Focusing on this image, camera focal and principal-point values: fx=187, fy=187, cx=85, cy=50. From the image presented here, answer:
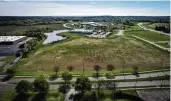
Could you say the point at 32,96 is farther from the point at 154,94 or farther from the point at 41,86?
the point at 154,94

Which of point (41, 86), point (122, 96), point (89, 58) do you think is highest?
point (41, 86)

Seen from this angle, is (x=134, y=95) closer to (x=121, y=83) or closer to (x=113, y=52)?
(x=121, y=83)

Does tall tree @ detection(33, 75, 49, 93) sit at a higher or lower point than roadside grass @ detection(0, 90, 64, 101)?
higher

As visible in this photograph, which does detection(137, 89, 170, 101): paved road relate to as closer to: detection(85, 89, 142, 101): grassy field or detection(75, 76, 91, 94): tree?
detection(85, 89, 142, 101): grassy field

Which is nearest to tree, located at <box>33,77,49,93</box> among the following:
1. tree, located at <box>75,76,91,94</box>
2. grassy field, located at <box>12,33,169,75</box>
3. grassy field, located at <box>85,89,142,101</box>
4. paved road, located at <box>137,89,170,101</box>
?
tree, located at <box>75,76,91,94</box>

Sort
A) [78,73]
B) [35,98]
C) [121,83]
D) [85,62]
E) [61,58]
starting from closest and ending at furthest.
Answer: [35,98] < [121,83] < [78,73] < [85,62] < [61,58]

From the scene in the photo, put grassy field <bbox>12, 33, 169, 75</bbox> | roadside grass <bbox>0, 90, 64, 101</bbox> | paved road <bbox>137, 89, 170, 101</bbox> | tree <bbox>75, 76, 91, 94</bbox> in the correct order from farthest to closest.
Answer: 1. grassy field <bbox>12, 33, 169, 75</bbox>
2. tree <bbox>75, 76, 91, 94</bbox>
3. roadside grass <bbox>0, 90, 64, 101</bbox>
4. paved road <bbox>137, 89, 170, 101</bbox>

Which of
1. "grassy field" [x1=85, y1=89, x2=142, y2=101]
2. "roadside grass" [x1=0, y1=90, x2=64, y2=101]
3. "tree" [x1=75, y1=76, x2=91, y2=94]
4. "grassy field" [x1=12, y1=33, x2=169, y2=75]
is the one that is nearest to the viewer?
"roadside grass" [x1=0, y1=90, x2=64, y2=101]

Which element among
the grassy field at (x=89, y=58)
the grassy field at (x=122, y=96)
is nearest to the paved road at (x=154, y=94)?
the grassy field at (x=122, y=96)

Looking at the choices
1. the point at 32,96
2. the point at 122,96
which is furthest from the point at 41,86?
the point at 122,96

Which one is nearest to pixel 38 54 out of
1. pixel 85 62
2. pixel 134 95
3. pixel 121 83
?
pixel 85 62

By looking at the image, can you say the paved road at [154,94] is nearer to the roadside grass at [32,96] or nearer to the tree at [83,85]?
the tree at [83,85]
